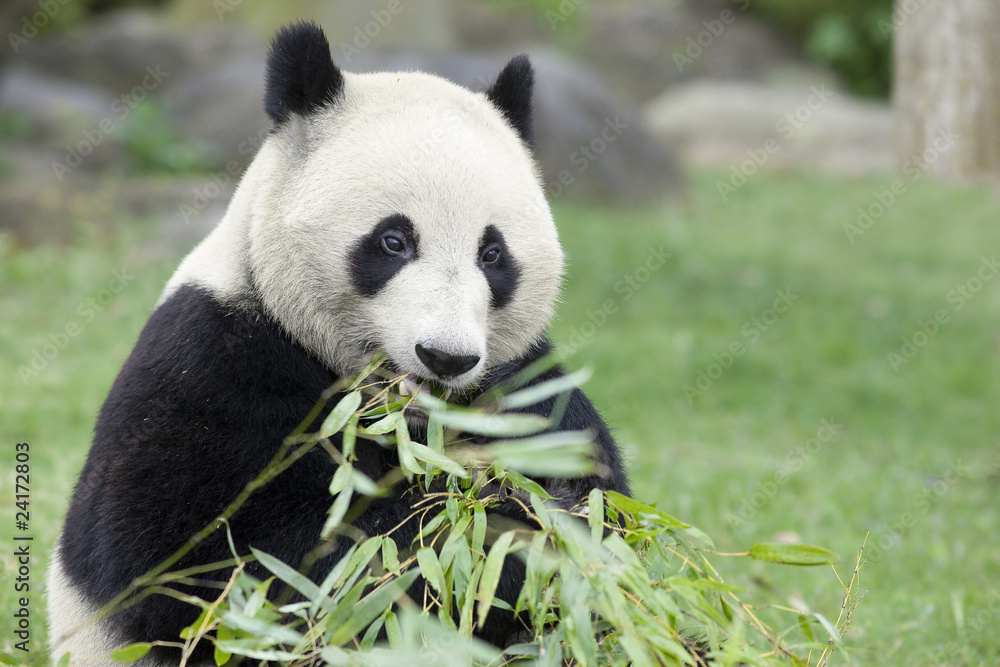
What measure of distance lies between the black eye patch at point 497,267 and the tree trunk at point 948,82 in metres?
9.72

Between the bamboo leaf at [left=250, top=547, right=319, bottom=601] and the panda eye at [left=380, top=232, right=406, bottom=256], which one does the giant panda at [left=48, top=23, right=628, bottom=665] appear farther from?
the bamboo leaf at [left=250, top=547, right=319, bottom=601]

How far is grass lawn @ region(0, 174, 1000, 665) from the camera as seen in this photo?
4676 mm

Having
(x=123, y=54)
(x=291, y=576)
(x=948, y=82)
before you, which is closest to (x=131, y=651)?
(x=291, y=576)

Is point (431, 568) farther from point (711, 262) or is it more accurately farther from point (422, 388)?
point (711, 262)

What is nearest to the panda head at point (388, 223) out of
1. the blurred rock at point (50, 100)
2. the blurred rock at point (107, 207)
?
the blurred rock at point (107, 207)

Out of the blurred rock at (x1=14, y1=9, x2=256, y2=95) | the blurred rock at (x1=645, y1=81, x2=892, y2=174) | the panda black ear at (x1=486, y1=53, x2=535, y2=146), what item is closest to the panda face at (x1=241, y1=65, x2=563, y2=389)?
the panda black ear at (x1=486, y1=53, x2=535, y2=146)

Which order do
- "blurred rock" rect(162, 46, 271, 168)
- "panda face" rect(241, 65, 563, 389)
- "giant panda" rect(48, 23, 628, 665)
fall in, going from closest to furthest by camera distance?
1. "giant panda" rect(48, 23, 628, 665)
2. "panda face" rect(241, 65, 563, 389)
3. "blurred rock" rect(162, 46, 271, 168)

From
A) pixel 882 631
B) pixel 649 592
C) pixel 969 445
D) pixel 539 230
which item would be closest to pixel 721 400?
pixel 969 445

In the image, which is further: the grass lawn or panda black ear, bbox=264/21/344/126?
the grass lawn

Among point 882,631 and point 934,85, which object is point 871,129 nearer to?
point 934,85

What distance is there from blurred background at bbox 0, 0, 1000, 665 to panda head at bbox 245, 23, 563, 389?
1.30 ft

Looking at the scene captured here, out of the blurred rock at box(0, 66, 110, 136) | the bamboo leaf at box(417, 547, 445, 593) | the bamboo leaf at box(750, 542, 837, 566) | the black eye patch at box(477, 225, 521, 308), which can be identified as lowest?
the bamboo leaf at box(750, 542, 837, 566)

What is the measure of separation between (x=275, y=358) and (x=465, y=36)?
60.3ft

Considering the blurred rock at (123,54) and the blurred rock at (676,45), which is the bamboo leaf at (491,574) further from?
the blurred rock at (676,45)
